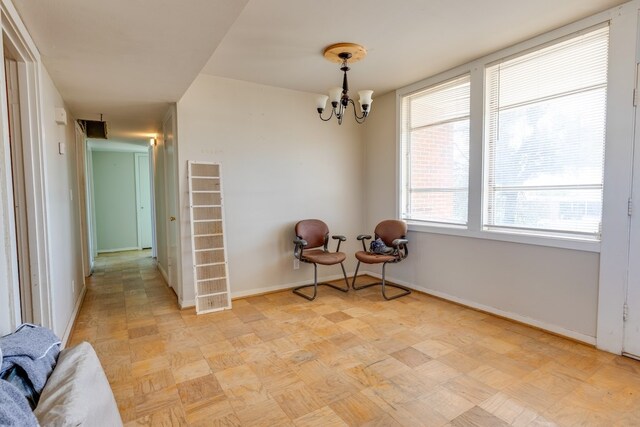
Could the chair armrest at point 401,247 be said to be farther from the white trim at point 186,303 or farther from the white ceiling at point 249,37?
the white trim at point 186,303

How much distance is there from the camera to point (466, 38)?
2.96 meters

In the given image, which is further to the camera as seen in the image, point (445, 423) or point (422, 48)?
point (422, 48)

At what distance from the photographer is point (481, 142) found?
11.3ft

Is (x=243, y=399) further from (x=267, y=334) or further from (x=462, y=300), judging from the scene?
(x=462, y=300)

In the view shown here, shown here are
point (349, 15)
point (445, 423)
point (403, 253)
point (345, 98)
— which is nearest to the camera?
point (445, 423)

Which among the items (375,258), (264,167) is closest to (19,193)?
(264,167)

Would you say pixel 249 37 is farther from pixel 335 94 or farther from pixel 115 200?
pixel 115 200

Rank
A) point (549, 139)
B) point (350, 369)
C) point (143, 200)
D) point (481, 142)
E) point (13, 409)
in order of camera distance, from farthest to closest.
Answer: point (143, 200), point (481, 142), point (549, 139), point (350, 369), point (13, 409)

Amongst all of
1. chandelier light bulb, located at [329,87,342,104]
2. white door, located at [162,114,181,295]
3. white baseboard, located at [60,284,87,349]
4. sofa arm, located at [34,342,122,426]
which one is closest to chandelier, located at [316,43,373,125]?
chandelier light bulb, located at [329,87,342,104]

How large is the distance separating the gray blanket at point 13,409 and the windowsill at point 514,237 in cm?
338

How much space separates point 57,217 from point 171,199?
1.47 meters

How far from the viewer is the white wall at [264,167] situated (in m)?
3.72

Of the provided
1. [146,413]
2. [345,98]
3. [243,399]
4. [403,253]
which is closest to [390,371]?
[243,399]

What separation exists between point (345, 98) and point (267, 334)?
7.30 feet
